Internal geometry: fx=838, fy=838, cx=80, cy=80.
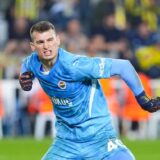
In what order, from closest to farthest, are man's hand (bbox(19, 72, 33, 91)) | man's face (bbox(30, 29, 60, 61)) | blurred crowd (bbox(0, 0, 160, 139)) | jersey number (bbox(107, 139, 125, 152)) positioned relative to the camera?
1. man's face (bbox(30, 29, 60, 61))
2. jersey number (bbox(107, 139, 125, 152))
3. man's hand (bbox(19, 72, 33, 91))
4. blurred crowd (bbox(0, 0, 160, 139))

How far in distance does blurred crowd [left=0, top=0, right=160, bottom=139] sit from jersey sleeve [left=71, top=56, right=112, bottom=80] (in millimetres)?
8726

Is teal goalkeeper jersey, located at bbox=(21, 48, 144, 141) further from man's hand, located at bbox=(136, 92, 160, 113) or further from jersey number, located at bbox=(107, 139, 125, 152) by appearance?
man's hand, located at bbox=(136, 92, 160, 113)

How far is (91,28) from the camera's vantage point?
17781 millimetres

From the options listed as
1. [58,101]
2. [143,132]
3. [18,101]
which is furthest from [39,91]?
[58,101]

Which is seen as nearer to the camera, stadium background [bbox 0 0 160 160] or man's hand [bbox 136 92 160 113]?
man's hand [bbox 136 92 160 113]

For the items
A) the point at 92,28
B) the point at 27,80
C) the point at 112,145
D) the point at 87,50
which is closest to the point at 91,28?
the point at 92,28

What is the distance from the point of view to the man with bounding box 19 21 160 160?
7.46 m

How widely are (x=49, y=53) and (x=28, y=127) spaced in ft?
29.5

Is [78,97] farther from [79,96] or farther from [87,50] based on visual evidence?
[87,50]

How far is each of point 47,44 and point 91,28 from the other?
410 inches

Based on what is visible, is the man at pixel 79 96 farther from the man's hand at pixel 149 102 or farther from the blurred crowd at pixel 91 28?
the blurred crowd at pixel 91 28

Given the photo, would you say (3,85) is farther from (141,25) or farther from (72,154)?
(72,154)

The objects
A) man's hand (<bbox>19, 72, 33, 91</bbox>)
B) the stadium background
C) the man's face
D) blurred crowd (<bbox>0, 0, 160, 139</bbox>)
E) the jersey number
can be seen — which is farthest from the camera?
blurred crowd (<bbox>0, 0, 160, 139</bbox>)

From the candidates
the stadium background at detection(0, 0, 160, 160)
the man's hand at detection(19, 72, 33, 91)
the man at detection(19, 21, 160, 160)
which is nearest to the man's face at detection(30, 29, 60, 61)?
the man at detection(19, 21, 160, 160)
